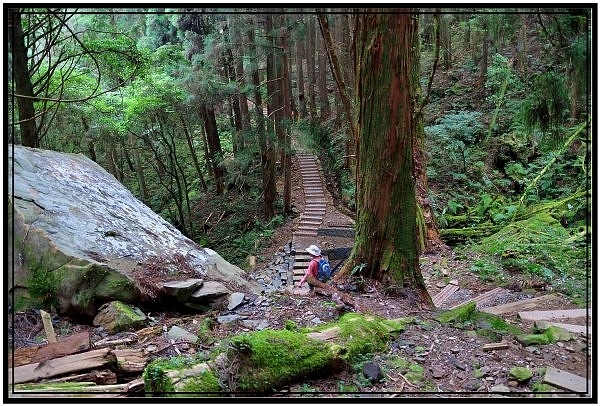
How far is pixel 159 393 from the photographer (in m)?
2.50

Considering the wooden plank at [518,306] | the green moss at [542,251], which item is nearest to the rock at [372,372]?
the wooden plank at [518,306]

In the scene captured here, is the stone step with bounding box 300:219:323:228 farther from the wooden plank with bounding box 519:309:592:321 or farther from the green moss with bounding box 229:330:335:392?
the green moss with bounding box 229:330:335:392

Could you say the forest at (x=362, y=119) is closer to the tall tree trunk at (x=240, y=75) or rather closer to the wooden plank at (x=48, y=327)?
the tall tree trunk at (x=240, y=75)

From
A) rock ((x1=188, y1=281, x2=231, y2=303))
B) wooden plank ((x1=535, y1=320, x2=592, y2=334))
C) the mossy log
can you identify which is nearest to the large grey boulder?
rock ((x1=188, y1=281, x2=231, y2=303))

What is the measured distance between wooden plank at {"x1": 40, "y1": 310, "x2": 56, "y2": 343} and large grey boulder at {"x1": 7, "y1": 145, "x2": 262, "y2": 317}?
0.33 metres

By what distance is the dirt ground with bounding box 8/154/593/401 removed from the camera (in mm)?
2738

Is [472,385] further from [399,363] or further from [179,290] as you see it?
[179,290]

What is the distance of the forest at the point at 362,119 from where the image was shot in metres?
4.92

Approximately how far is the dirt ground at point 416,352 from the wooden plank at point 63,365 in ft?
1.60

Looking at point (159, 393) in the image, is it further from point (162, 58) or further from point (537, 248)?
point (162, 58)

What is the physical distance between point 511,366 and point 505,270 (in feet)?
15.7

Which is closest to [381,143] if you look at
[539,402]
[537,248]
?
[539,402]

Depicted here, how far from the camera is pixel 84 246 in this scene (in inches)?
184

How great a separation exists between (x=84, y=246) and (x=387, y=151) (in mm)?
3558
